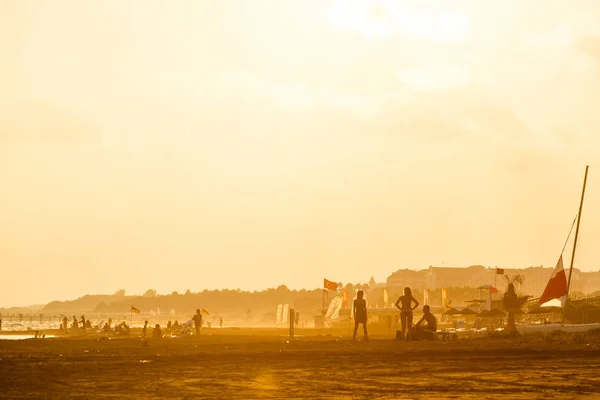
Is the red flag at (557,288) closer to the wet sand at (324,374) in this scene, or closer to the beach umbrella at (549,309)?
the beach umbrella at (549,309)

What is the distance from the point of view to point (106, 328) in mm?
67812

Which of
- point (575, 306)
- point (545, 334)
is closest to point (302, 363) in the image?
point (545, 334)

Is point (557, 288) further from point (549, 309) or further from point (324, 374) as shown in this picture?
point (324, 374)

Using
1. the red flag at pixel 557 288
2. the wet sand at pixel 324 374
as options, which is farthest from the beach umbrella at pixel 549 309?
the wet sand at pixel 324 374

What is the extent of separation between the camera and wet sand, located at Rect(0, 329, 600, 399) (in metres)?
13.3

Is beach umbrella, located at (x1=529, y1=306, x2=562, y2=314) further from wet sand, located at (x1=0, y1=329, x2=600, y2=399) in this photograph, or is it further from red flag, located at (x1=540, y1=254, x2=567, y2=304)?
wet sand, located at (x1=0, y1=329, x2=600, y2=399)

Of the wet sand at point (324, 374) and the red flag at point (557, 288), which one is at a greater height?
the red flag at point (557, 288)

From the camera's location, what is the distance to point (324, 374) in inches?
655

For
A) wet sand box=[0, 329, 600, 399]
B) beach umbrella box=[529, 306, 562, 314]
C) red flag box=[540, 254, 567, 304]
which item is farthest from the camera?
beach umbrella box=[529, 306, 562, 314]

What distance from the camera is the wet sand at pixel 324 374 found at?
13.3 metres

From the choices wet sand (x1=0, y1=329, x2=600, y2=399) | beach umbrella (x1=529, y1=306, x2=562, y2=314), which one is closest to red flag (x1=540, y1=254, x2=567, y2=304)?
beach umbrella (x1=529, y1=306, x2=562, y2=314)

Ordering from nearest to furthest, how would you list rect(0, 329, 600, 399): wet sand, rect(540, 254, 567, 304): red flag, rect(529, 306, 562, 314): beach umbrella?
Result: 1. rect(0, 329, 600, 399): wet sand
2. rect(540, 254, 567, 304): red flag
3. rect(529, 306, 562, 314): beach umbrella

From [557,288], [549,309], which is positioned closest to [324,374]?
[557,288]

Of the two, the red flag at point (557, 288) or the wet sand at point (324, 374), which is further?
the red flag at point (557, 288)
